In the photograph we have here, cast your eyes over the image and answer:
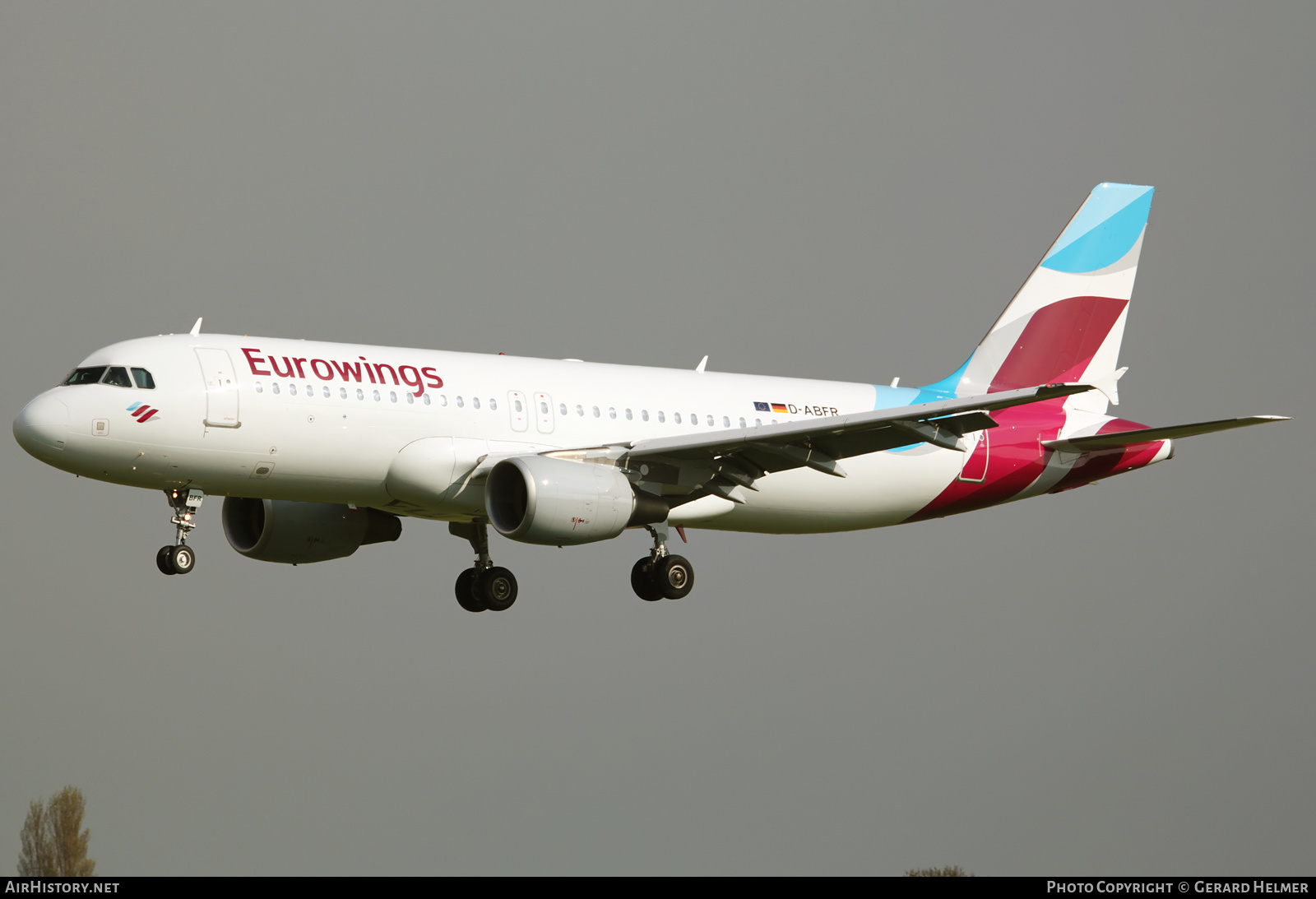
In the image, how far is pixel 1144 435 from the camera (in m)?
36.1

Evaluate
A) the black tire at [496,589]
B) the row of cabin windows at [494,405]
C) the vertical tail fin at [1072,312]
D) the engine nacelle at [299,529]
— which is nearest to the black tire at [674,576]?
the row of cabin windows at [494,405]

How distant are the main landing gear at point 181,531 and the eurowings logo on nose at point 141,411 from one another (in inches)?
70.1

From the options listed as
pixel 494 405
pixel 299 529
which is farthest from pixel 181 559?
pixel 494 405

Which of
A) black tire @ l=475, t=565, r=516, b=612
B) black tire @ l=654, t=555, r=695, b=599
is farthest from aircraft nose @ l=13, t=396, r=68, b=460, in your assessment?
black tire @ l=654, t=555, r=695, b=599

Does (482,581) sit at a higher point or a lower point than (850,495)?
lower

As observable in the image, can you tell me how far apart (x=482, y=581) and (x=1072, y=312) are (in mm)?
15350

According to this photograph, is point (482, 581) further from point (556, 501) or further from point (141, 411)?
point (141, 411)

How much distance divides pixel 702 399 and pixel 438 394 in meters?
6.24

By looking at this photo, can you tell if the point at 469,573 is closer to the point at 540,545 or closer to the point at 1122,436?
the point at 540,545

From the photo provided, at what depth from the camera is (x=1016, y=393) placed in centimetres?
3027

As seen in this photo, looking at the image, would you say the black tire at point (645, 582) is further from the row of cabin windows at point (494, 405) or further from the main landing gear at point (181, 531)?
the main landing gear at point (181, 531)

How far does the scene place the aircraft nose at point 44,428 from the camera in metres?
29.6

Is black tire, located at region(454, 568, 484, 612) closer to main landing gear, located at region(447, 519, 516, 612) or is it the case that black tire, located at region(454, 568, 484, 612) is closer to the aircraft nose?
main landing gear, located at region(447, 519, 516, 612)
